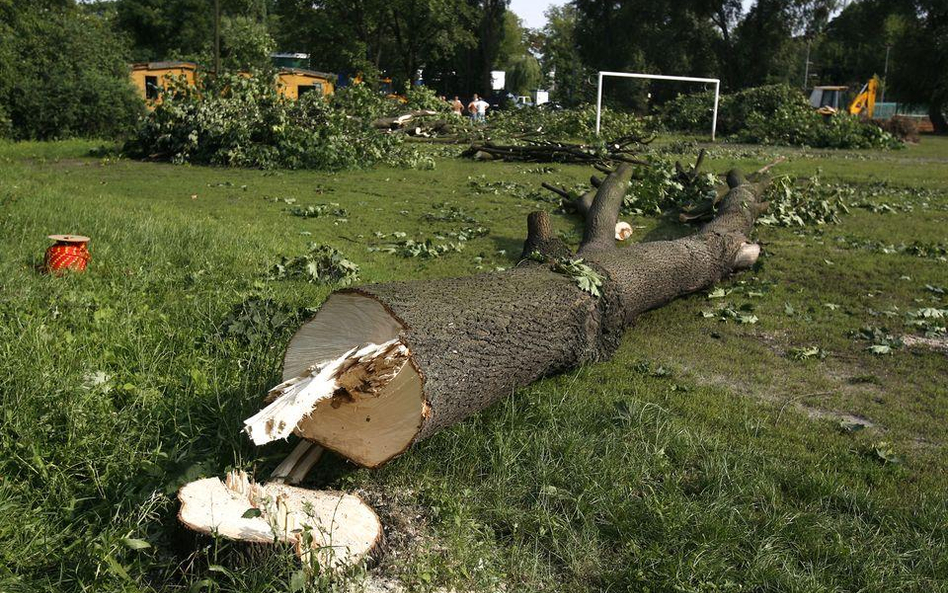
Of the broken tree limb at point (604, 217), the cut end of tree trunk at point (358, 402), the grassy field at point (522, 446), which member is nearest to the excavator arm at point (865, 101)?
the broken tree limb at point (604, 217)

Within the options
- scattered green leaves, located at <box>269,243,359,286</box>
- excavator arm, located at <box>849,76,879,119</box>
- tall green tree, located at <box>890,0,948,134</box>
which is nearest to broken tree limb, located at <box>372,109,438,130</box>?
scattered green leaves, located at <box>269,243,359,286</box>

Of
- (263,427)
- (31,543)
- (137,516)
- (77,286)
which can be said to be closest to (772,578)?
(263,427)

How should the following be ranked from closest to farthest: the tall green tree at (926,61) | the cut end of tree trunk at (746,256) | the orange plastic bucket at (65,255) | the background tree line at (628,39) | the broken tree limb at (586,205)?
the orange plastic bucket at (65,255) → the cut end of tree trunk at (746,256) → the broken tree limb at (586,205) → the tall green tree at (926,61) → the background tree line at (628,39)

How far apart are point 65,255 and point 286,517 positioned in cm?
426

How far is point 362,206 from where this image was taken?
452 inches

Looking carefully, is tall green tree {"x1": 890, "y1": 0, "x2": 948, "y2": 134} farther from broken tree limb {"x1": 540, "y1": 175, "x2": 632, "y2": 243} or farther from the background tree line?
broken tree limb {"x1": 540, "y1": 175, "x2": 632, "y2": 243}

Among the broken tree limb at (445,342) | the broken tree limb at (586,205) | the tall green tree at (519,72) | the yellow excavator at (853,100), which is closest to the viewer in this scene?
the broken tree limb at (445,342)

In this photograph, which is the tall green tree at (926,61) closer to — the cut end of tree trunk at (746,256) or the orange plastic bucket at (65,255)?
the cut end of tree trunk at (746,256)

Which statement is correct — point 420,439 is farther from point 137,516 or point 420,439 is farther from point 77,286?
point 77,286

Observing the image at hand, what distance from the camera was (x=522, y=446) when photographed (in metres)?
3.94

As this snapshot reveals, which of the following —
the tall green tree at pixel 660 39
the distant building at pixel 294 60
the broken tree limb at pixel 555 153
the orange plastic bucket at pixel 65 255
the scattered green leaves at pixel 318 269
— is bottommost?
the scattered green leaves at pixel 318 269

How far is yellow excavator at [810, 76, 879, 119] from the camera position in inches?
1471

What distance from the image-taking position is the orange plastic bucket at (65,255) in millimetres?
6215

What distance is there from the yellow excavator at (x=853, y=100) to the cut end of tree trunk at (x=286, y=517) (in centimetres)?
3621
